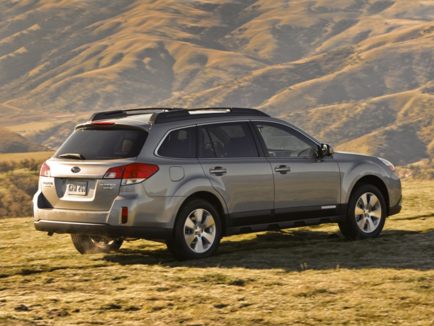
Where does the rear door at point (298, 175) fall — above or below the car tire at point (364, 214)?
above

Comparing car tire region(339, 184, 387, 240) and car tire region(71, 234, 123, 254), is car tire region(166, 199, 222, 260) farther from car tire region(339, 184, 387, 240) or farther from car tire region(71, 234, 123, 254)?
car tire region(339, 184, 387, 240)

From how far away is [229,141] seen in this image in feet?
30.1

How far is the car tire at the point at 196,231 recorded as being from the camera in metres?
8.51

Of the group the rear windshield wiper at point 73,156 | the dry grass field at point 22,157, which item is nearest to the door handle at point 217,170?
the rear windshield wiper at point 73,156

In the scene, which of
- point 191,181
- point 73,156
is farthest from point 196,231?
point 73,156

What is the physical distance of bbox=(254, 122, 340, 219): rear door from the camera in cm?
943

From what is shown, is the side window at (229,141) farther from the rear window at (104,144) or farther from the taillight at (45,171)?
the taillight at (45,171)

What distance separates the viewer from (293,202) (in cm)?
952

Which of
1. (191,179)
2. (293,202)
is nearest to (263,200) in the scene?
(293,202)

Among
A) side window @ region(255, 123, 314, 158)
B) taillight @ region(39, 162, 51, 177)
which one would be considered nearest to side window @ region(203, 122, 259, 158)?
side window @ region(255, 123, 314, 158)

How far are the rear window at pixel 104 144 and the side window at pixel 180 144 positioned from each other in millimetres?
247

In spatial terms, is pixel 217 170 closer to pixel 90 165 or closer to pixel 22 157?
pixel 90 165

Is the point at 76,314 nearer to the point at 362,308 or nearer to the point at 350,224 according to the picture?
the point at 362,308

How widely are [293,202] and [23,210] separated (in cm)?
9693
